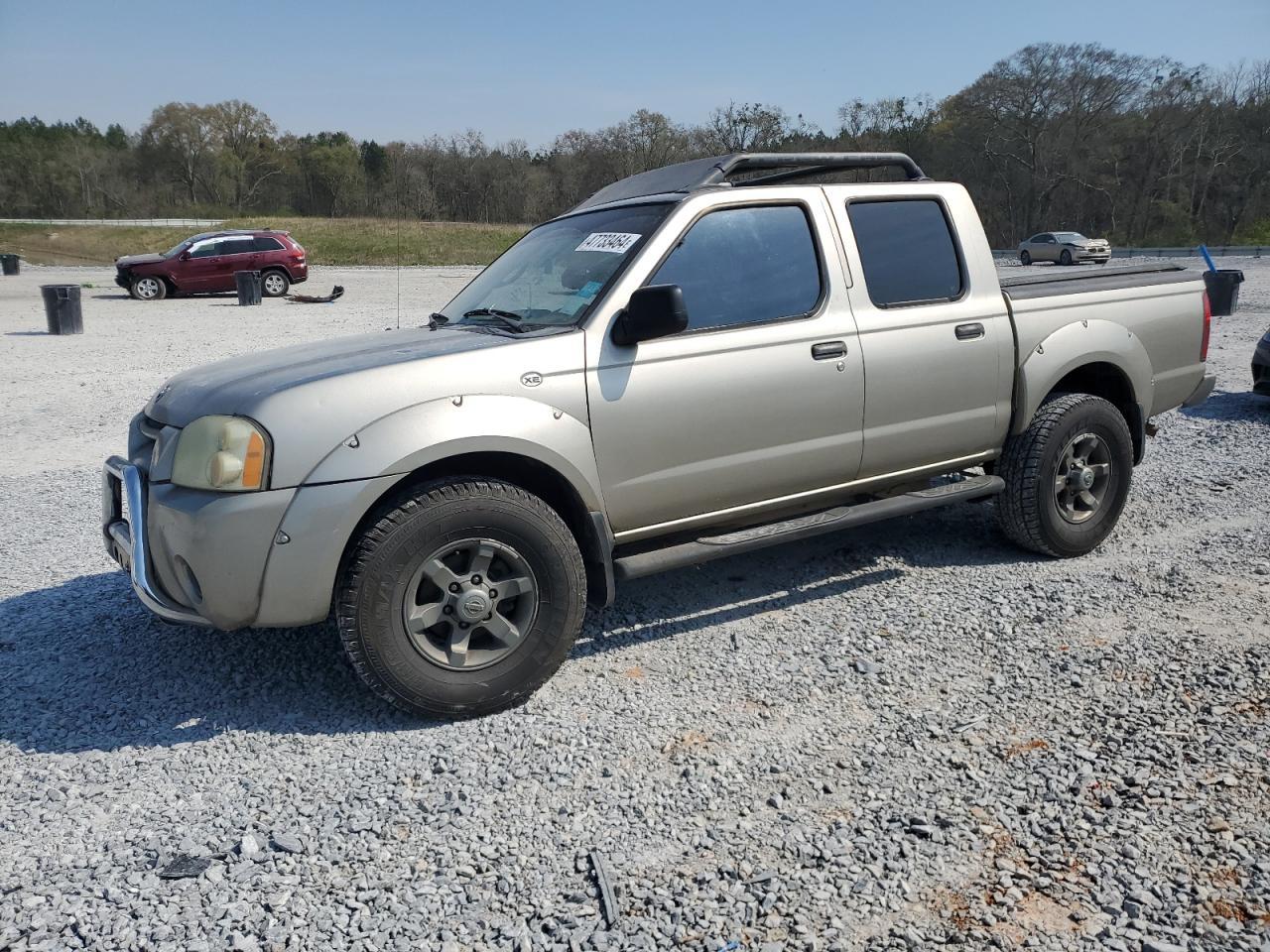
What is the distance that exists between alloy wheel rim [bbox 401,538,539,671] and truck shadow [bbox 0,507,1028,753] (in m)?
0.32

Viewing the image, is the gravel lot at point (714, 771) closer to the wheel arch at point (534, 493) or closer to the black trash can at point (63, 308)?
the wheel arch at point (534, 493)

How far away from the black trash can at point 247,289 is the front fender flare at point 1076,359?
73.5ft

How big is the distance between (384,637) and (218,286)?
83.9 ft

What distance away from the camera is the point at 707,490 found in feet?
13.3

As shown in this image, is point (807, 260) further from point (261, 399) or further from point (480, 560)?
point (261, 399)

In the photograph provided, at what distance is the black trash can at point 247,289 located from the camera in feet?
77.5

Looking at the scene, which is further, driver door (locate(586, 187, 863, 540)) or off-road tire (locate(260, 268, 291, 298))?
off-road tire (locate(260, 268, 291, 298))

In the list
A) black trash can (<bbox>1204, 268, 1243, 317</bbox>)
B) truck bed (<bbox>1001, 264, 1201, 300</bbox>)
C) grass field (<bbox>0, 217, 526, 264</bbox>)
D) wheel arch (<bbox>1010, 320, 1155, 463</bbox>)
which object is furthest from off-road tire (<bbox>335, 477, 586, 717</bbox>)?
grass field (<bbox>0, 217, 526, 264</bbox>)

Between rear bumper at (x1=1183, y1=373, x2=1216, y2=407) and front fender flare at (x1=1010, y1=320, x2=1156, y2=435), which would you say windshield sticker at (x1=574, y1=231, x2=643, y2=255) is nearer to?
front fender flare at (x1=1010, y1=320, x2=1156, y2=435)

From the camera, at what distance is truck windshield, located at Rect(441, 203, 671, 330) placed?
4023 millimetres

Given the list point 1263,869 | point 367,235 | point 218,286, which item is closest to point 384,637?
point 1263,869

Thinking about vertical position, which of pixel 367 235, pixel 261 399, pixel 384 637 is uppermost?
pixel 367 235

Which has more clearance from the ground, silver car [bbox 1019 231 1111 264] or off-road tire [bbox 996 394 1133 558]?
silver car [bbox 1019 231 1111 264]

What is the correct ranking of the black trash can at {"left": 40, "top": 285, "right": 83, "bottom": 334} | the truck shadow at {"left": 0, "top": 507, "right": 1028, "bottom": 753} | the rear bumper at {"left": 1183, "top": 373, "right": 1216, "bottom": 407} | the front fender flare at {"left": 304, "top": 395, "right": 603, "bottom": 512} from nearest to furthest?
the front fender flare at {"left": 304, "top": 395, "right": 603, "bottom": 512} → the truck shadow at {"left": 0, "top": 507, "right": 1028, "bottom": 753} → the rear bumper at {"left": 1183, "top": 373, "right": 1216, "bottom": 407} → the black trash can at {"left": 40, "top": 285, "right": 83, "bottom": 334}
